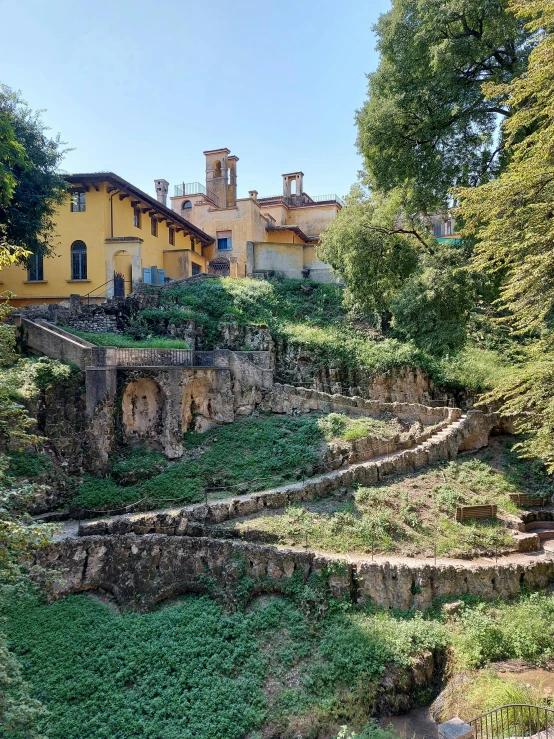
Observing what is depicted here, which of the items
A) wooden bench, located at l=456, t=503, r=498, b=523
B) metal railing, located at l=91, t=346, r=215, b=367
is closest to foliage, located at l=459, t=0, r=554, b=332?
wooden bench, located at l=456, t=503, r=498, b=523

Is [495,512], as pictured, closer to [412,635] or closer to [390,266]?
[412,635]

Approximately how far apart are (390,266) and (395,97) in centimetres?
699

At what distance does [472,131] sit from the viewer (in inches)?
755

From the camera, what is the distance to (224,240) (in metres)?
35.5

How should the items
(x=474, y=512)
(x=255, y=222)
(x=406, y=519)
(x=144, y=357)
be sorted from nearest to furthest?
(x=406, y=519) < (x=474, y=512) < (x=144, y=357) < (x=255, y=222)

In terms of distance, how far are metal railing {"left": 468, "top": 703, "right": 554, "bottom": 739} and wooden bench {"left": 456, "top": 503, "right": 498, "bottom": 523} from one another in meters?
6.63

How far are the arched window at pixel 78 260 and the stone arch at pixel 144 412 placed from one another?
10441 mm

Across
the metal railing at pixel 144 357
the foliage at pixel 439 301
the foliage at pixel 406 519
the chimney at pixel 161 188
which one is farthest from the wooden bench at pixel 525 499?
the chimney at pixel 161 188

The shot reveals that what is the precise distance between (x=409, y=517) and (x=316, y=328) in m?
13.3

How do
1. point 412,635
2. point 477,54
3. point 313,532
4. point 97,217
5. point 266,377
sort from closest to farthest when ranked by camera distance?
1. point 412,635
2. point 313,532
3. point 477,54
4. point 266,377
5. point 97,217

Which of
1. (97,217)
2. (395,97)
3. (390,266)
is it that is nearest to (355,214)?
(390,266)

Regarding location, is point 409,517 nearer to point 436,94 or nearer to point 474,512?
point 474,512

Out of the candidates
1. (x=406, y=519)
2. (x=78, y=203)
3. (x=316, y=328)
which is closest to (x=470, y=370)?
(x=316, y=328)

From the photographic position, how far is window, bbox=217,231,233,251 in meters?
35.3
